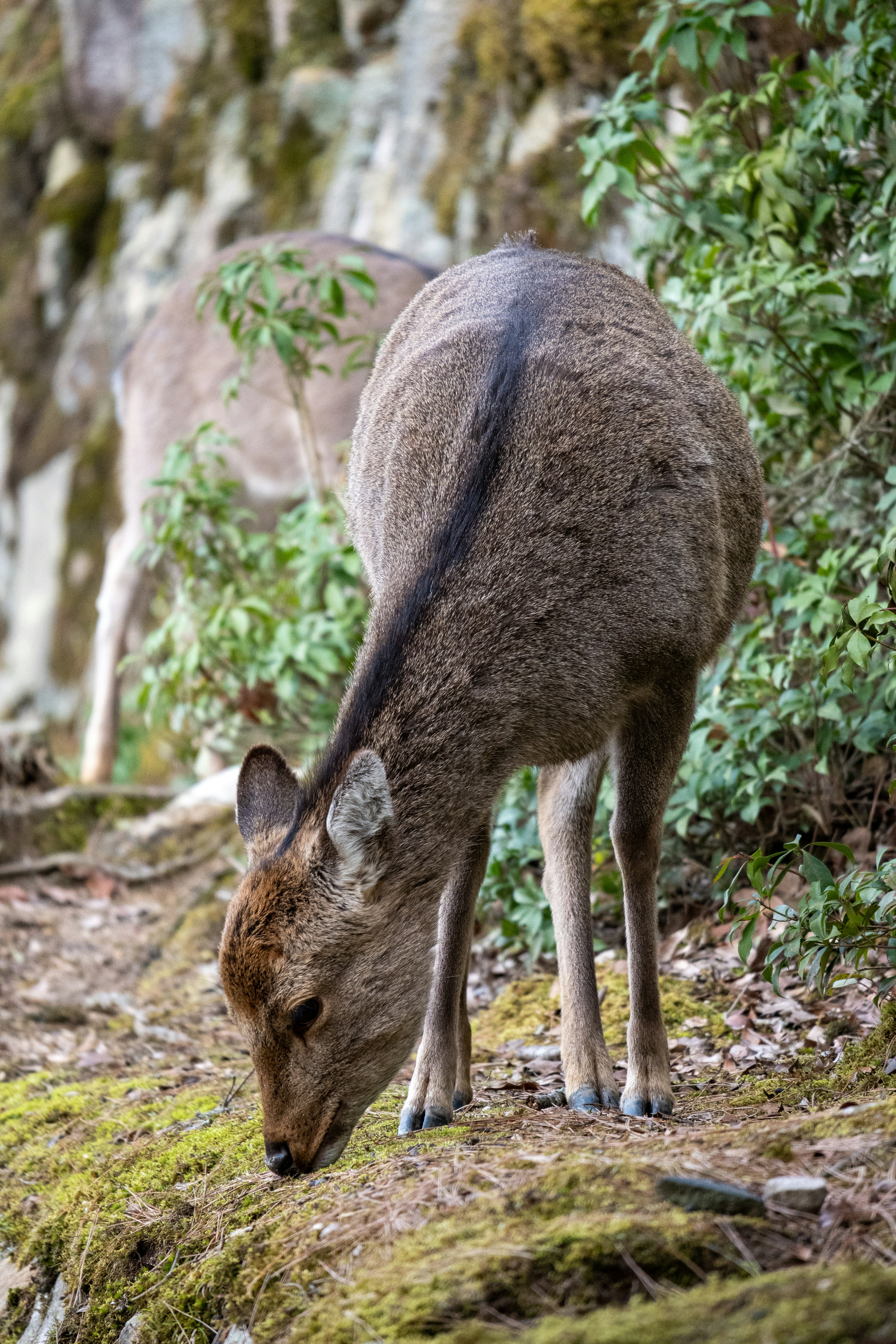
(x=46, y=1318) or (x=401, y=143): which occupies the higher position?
(x=401, y=143)

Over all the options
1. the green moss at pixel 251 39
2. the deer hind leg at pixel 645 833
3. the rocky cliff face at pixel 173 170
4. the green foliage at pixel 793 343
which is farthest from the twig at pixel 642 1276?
the green moss at pixel 251 39

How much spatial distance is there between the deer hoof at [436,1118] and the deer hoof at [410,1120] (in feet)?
0.06

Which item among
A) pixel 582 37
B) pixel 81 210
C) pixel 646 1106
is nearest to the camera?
pixel 646 1106

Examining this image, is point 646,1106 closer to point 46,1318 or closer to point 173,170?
point 46,1318

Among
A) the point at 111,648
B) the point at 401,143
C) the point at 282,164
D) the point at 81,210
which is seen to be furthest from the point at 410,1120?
the point at 81,210

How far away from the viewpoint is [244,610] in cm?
744

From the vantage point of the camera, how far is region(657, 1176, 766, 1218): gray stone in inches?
95.0

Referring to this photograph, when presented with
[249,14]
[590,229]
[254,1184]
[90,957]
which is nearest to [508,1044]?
[254,1184]

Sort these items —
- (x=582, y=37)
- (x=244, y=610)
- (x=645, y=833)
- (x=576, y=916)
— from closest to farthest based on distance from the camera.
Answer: (x=645, y=833)
(x=576, y=916)
(x=244, y=610)
(x=582, y=37)

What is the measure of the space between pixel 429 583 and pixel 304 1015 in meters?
1.15

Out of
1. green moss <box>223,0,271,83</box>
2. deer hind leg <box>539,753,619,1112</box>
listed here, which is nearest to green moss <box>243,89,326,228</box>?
green moss <box>223,0,271,83</box>

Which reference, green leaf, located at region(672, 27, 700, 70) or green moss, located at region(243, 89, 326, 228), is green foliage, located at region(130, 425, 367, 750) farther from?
green moss, located at region(243, 89, 326, 228)

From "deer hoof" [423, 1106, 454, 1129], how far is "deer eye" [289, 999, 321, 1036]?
0.67 m

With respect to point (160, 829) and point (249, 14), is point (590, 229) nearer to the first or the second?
point (160, 829)
